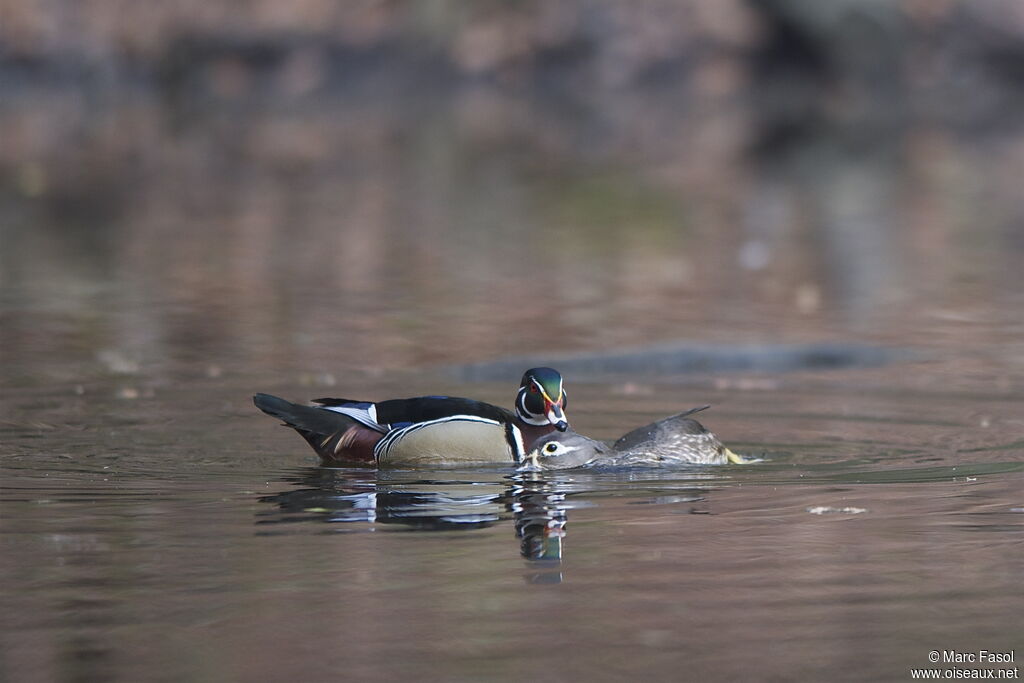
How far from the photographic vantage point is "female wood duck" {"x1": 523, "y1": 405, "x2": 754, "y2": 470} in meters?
8.42

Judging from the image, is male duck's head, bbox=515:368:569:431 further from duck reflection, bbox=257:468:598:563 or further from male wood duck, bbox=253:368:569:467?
duck reflection, bbox=257:468:598:563

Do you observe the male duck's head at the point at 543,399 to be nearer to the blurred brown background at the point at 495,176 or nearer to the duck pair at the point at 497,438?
the duck pair at the point at 497,438

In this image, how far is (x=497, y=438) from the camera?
8531mm

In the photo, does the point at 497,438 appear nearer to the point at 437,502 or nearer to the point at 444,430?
the point at 444,430

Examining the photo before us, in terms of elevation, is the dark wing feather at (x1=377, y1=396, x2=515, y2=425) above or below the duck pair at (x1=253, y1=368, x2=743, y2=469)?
above

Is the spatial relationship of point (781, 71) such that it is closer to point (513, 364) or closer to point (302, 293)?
point (302, 293)

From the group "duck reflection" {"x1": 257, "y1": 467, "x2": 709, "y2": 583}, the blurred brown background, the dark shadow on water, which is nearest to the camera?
"duck reflection" {"x1": 257, "y1": 467, "x2": 709, "y2": 583}

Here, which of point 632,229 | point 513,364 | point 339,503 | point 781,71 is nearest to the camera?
point 339,503

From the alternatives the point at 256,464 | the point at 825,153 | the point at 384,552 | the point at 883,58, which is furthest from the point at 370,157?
the point at 384,552

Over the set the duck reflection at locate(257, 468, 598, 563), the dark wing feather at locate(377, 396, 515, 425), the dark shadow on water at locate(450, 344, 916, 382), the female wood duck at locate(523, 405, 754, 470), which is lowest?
the duck reflection at locate(257, 468, 598, 563)

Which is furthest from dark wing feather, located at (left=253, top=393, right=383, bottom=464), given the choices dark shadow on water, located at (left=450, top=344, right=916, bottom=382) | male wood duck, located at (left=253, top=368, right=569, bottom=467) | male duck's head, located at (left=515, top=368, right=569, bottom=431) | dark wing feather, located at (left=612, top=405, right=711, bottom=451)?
dark shadow on water, located at (left=450, top=344, right=916, bottom=382)

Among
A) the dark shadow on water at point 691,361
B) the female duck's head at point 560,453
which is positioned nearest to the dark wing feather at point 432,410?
the female duck's head at point 560,453

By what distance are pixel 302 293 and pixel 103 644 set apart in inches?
362

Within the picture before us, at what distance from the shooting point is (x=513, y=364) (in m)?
11.1
